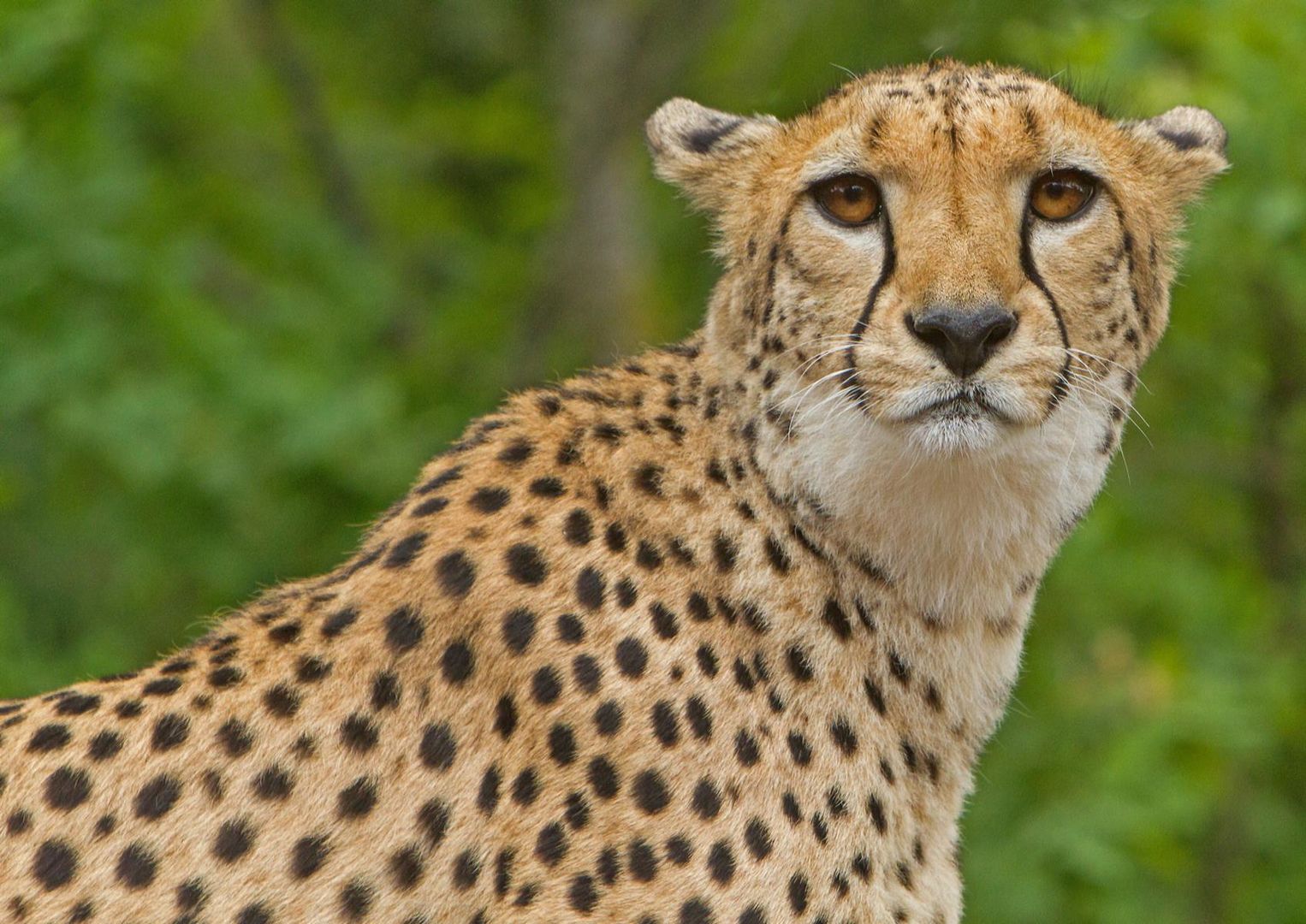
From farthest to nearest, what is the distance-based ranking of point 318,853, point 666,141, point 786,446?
1. point 666,141
2. point 786,446
3. point 318,853

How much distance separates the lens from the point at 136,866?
3.92 m

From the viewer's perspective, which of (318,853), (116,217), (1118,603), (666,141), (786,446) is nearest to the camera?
(318,853)

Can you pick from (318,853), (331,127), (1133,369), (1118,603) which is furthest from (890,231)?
(331,127)

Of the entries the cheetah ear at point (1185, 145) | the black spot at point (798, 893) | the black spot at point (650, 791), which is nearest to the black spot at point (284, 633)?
the black spot at point (650, 791)

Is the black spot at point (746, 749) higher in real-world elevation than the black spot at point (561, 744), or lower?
higher

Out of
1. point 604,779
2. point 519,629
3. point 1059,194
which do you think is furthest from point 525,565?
point 1059,194

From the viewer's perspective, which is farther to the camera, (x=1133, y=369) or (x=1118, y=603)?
(x=1118, y=603)

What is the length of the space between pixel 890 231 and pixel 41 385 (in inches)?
163

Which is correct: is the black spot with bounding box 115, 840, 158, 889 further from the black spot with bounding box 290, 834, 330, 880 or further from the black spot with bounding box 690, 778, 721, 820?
the black spot with bounding box 690, 778, 721, 820

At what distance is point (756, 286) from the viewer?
4.39 metres

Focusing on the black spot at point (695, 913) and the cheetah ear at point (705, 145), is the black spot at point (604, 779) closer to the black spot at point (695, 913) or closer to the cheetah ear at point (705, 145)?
the black spot at point (695, 913)

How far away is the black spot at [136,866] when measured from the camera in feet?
12.8

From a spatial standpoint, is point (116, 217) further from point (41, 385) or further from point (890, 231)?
point (890, 231)

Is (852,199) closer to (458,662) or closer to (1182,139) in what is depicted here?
(1182,139)
